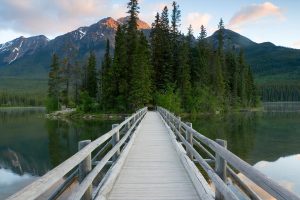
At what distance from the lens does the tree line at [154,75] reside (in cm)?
5441

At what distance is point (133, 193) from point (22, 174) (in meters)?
16.4

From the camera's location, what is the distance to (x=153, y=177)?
8602 mm

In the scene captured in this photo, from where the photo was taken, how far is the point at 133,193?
7.06 m

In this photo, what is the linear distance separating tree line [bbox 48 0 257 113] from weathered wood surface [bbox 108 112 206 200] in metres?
37.6

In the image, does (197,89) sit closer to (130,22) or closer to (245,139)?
(130,22)

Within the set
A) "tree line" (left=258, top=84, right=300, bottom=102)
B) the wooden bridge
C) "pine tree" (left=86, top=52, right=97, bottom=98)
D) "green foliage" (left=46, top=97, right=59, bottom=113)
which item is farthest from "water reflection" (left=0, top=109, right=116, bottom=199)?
"tree line" (left=258, top=84, right=300, bottom=102)

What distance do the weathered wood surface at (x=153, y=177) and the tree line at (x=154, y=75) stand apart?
37.6 meters

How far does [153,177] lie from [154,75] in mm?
53765

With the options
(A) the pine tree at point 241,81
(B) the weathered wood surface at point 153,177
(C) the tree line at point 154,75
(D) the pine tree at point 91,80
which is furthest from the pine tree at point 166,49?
(B) the weathered wood surface at point 153,177

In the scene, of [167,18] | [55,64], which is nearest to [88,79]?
[55,64]

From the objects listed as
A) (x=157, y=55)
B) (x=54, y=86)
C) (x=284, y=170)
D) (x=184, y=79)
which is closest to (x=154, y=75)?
(x=157, y=55)

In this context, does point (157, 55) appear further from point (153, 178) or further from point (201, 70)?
point (153, 178)

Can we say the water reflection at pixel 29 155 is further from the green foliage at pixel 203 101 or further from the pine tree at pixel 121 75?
the green foliage at pixel 203 101

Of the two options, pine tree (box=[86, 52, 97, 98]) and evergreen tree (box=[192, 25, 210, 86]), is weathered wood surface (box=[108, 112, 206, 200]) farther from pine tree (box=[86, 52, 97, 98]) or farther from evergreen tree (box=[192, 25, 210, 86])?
pine tree (box=[86, 52, 97, 98])
